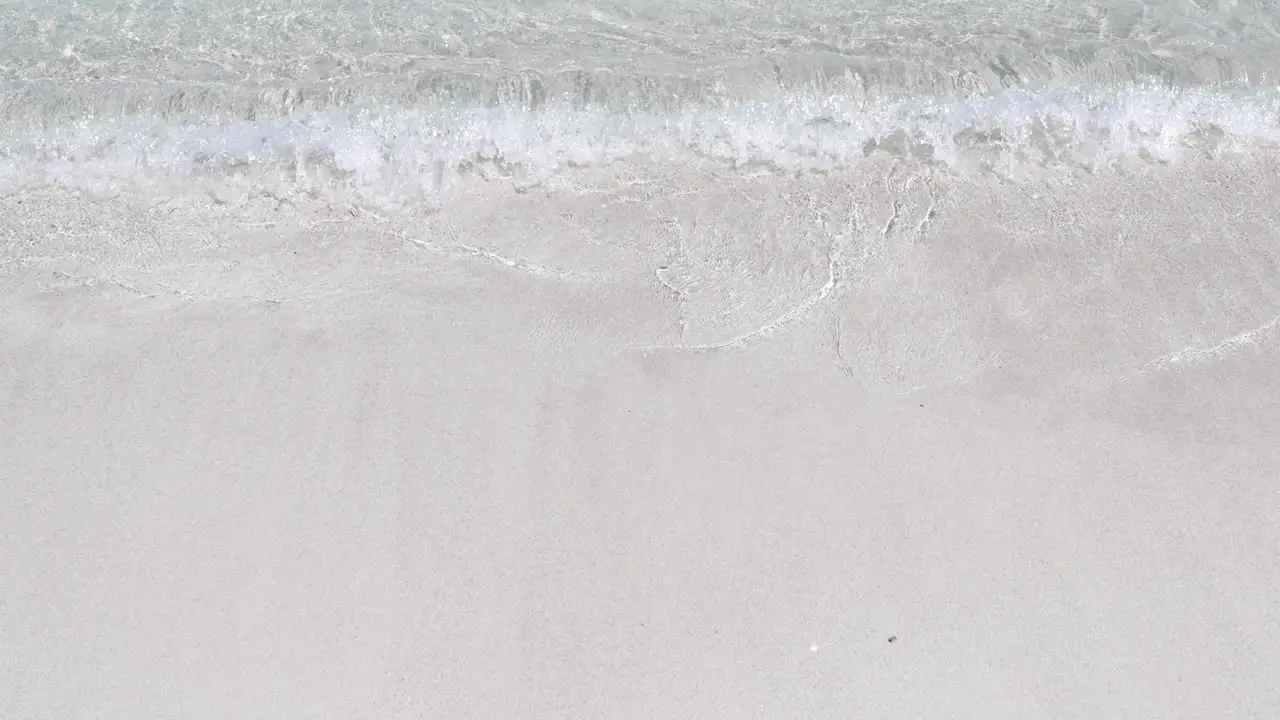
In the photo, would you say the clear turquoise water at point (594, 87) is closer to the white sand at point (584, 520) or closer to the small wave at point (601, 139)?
the small wave at point (601, 139)

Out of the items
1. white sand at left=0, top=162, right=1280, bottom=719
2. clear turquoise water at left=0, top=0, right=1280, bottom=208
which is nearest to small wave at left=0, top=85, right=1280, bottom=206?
clear turquoise water at left=0, top=0, right=1280, bottom=208

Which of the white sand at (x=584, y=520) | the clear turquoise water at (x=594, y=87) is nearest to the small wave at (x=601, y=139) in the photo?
the clear turquoise water at (x=594, y=87)

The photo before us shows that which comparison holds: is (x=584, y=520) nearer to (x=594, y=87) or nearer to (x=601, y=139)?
(x=601, y=139)

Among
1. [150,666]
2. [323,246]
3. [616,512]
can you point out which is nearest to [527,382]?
[616,512]

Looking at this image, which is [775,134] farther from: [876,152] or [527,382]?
[527,382]

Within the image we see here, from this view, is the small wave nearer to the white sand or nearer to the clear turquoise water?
the clear turquoise water

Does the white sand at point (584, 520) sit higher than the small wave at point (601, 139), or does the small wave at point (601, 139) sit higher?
the small wave at point (601, 139)
